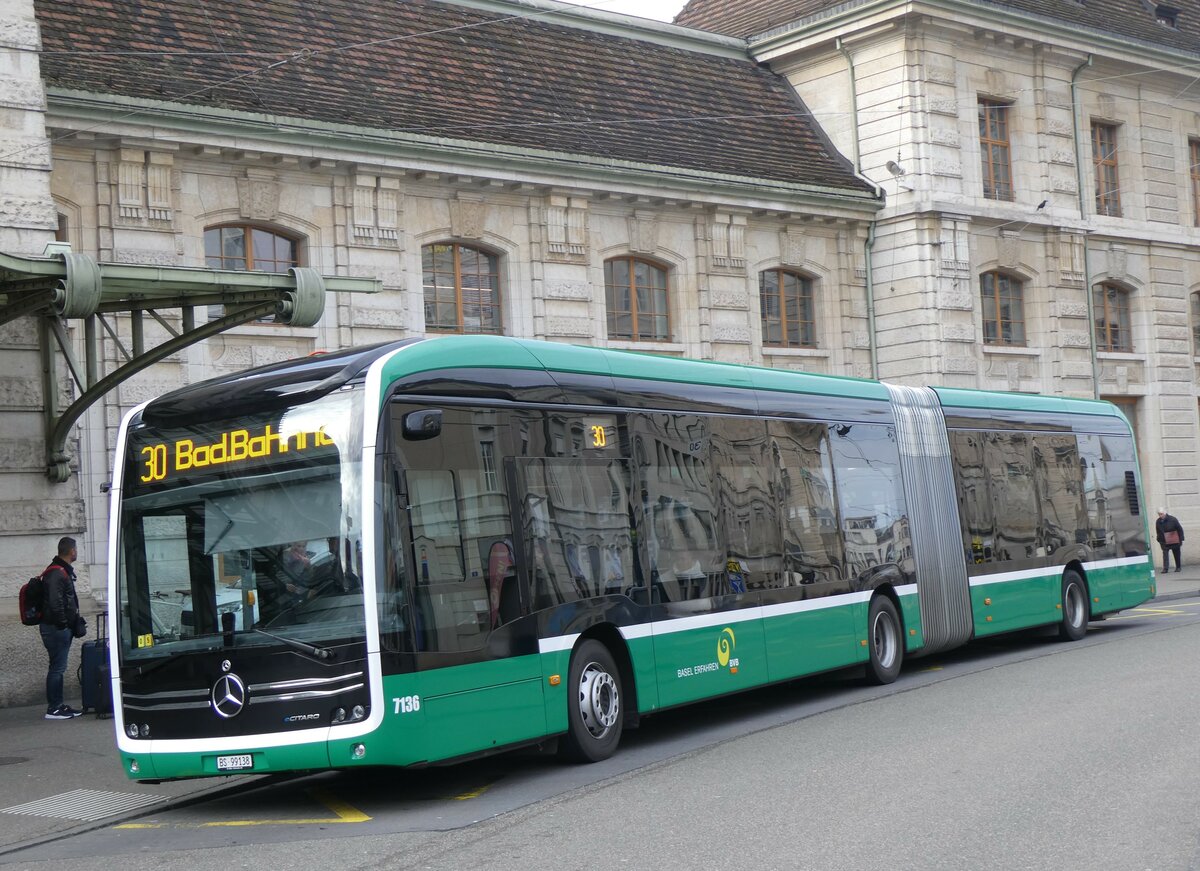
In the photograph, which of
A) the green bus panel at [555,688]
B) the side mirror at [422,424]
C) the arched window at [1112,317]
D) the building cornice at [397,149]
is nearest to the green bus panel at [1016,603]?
the green bus panel at [555,688]

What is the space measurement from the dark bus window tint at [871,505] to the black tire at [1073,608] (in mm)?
4077

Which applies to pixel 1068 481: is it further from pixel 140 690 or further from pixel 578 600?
pixel 140 690

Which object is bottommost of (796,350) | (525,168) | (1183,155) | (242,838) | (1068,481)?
(242,838)

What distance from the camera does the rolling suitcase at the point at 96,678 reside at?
49.2 ft

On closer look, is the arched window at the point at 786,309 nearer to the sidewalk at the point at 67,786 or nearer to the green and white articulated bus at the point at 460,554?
the green and white articulated bus at the point at 460,554

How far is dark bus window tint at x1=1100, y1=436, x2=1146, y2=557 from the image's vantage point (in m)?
20.5

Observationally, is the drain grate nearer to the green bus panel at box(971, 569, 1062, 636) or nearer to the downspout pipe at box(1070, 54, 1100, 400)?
the green bus panel at box(971, 569, 1062, 636)

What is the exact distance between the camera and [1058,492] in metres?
19.1

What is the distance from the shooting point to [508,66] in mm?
25688

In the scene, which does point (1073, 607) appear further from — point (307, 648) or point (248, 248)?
point (307, 648)

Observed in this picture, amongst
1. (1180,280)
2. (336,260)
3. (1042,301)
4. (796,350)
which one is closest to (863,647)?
(336,260)

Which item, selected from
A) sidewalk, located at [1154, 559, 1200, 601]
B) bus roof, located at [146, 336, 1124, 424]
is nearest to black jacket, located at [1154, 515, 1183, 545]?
sidewalk, located at [1154, 559, 1200, 601]

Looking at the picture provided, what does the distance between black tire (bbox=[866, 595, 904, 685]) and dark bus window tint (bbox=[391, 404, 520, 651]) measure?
19.7 ft

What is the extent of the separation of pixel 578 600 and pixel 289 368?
8.79 ft
